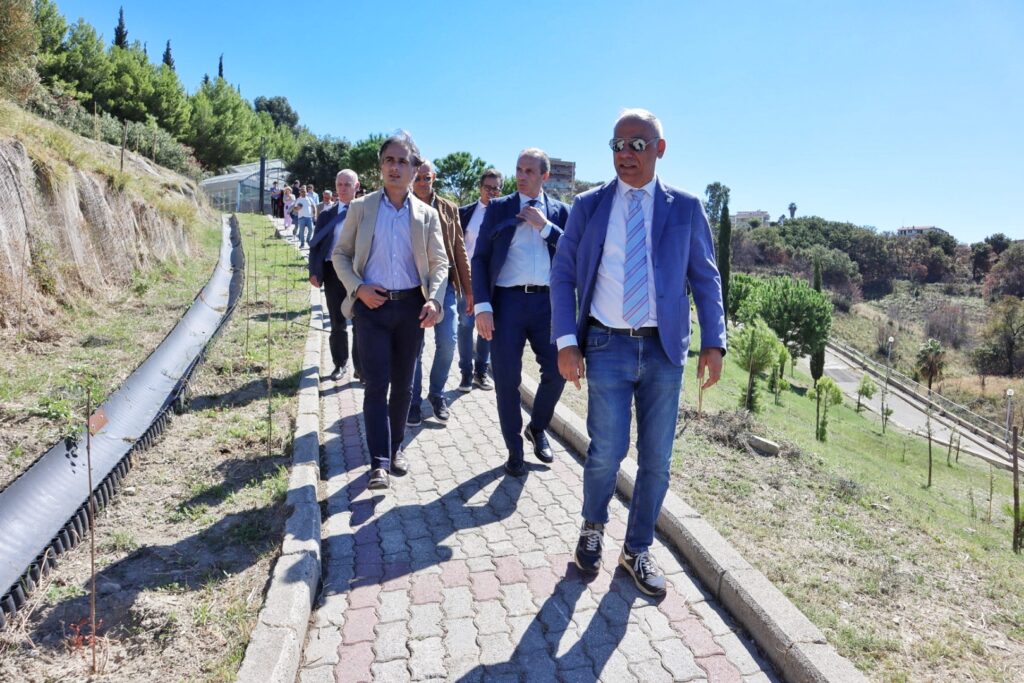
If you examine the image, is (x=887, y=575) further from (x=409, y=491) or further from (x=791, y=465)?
(x=409, y=491)

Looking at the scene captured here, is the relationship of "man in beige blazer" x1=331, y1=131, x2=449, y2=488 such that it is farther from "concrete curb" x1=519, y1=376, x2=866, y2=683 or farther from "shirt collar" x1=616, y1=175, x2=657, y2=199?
"concrete curb" x1=519, y1=376, x2=866, y2=683

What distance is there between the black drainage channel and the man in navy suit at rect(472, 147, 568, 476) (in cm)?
241

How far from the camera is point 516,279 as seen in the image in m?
4.62

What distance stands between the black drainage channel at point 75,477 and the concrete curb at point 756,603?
3036mm

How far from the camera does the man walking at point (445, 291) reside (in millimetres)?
5094

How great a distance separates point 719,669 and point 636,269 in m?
1.79

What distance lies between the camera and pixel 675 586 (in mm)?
3402

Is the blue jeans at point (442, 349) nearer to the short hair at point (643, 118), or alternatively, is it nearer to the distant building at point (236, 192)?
the short hair at point (643, 118)

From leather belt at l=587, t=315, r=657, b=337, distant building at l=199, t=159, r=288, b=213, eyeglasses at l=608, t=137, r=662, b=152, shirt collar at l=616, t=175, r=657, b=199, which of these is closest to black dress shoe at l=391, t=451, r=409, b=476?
leather belt at l=587, t=315, r=657, b=337

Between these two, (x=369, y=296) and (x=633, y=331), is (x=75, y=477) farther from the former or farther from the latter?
(x=633, y=331)

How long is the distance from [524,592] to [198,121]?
207 feet

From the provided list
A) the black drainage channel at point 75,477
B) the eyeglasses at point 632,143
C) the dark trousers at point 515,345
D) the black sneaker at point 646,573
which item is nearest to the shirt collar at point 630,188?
the eyeglasses at point 632,143

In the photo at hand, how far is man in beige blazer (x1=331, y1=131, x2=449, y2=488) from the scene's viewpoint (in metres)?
4.12

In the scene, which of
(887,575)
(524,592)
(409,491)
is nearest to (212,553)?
(409,491)
